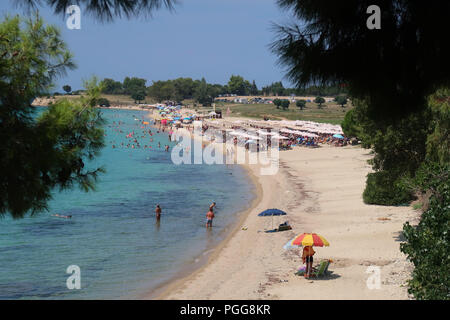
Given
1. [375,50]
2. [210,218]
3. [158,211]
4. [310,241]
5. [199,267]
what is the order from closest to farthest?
1. [375,50]
2. [310,241]
3. [199,267]
4. [210,218]
5. [158,211]

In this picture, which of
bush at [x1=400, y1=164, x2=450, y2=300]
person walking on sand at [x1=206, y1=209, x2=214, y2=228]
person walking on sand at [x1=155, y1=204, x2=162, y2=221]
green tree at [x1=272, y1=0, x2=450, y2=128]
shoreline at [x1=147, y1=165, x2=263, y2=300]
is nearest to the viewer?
green tree at [x1=272, y1=0, x2=450, y2=128]

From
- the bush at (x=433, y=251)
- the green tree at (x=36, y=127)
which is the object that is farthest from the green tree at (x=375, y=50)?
the bush at (x=433, y=251)

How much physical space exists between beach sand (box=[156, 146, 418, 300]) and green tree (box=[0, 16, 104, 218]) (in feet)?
26.4

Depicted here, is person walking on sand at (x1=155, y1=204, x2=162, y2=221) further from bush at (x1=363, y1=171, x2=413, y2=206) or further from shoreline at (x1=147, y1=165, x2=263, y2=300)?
bush at (x1=363, y1=171, x2=413, y2=206)

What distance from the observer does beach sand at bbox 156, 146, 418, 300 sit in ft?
45.1

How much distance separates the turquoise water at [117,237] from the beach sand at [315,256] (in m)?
1.33

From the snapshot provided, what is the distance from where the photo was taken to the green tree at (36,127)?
5797 mm

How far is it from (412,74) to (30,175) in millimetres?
4044

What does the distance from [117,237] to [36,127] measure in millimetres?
17783

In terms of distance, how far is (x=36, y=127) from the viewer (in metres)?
6.04

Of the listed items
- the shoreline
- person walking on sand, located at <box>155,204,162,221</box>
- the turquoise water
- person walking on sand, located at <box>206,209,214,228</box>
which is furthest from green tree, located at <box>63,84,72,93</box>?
person walking on sand, located at <box>155,204,162,221</box>

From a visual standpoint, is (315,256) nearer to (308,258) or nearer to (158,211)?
(308,258)

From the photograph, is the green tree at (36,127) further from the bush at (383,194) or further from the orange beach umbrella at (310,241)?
the bush at (383,194)

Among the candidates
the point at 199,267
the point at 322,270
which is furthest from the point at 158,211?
the point at 322,270
